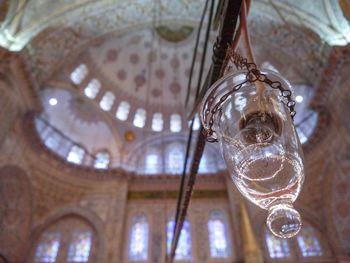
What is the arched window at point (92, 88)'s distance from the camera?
13.4 m

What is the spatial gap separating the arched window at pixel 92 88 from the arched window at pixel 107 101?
46cm

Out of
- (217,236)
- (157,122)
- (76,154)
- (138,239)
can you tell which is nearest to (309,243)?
(217,236)

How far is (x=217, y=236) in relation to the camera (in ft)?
37.1

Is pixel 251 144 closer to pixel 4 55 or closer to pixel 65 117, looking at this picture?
pixel 4 55

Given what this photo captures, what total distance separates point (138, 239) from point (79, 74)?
7.46 m

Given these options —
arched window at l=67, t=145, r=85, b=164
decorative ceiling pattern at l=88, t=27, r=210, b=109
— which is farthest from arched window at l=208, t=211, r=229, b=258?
arched window at l=67, t=145, r=85, b=164

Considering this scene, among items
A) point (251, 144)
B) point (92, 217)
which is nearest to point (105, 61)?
point (92, 217)

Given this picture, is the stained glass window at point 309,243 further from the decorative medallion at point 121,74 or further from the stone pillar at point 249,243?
the decorative medallion at point 121,74

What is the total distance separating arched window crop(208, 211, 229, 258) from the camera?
1077 cm

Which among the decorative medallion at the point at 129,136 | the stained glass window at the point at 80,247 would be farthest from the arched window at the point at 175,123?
the stained glass window at the point at 80,247

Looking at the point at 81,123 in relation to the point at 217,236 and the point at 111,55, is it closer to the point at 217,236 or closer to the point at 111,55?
the point at 111,55

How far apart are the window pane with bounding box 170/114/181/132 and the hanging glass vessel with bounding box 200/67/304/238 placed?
1295cm

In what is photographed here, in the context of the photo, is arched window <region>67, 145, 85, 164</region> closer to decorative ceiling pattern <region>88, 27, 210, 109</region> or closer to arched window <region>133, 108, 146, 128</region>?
arched window <region>133, 108, 146, 128</region>

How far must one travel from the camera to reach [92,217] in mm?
11203
